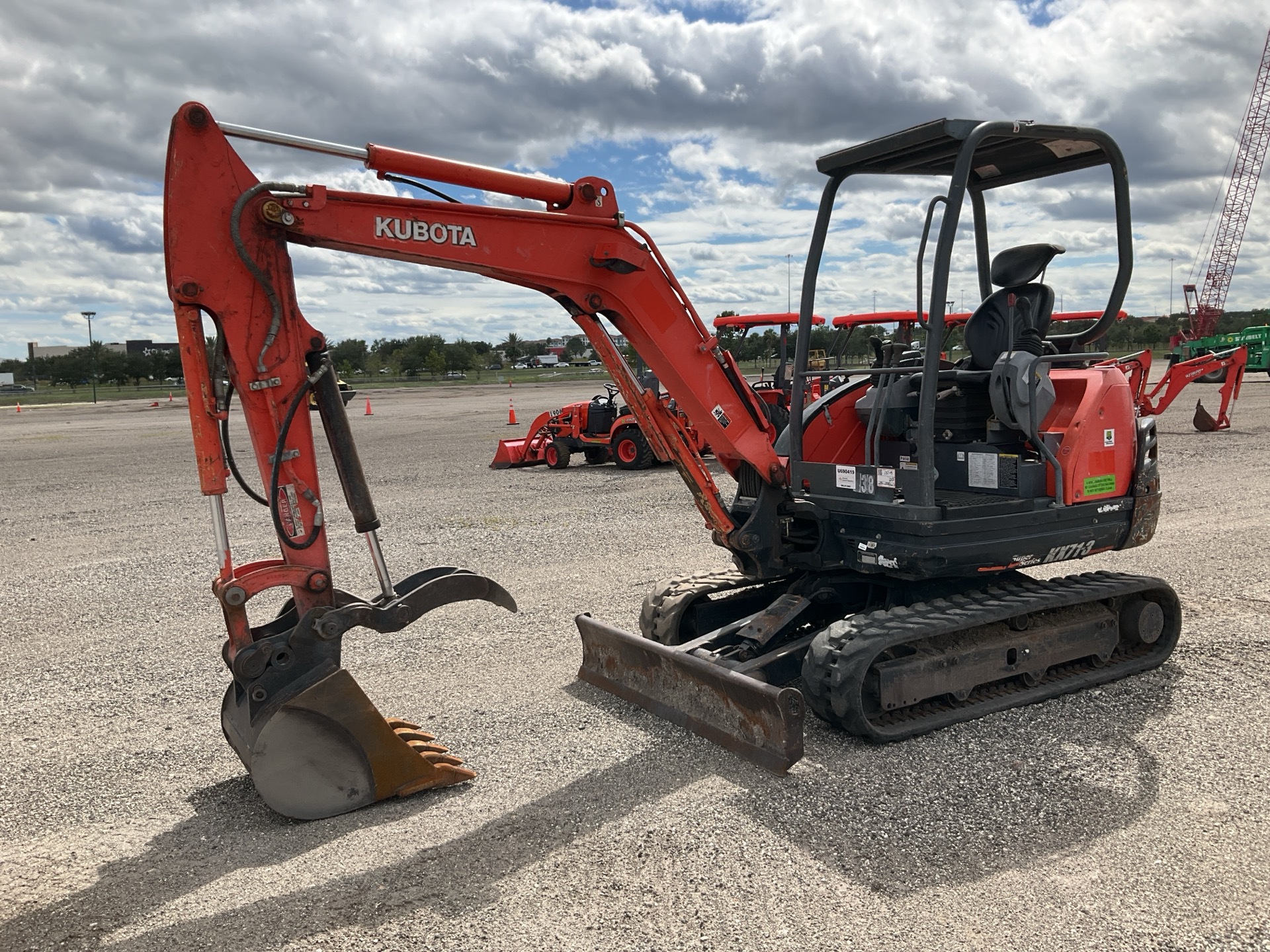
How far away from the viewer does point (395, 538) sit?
1128 cm

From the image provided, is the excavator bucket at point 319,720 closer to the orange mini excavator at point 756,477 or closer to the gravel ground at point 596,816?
the orange mini excavator at point 756,477

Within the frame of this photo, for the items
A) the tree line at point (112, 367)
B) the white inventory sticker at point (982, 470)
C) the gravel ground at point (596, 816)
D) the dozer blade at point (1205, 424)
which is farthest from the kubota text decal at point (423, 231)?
the tree line at point (112, 367)

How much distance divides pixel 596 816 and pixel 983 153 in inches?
174

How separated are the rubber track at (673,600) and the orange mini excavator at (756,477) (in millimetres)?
20

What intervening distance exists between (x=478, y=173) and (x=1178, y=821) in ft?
14.0

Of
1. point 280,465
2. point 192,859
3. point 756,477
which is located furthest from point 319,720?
point 756,477

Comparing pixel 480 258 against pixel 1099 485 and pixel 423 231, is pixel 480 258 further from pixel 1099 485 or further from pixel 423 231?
pixel 1099 485

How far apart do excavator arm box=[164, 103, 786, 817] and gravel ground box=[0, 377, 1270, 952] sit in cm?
31

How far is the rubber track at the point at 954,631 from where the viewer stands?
16.8ft

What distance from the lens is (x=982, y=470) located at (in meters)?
5.93

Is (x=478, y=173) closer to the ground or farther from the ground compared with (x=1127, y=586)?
farther from the ground

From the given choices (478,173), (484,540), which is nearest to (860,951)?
(478,173)

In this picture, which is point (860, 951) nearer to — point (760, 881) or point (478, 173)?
point (760, 881)

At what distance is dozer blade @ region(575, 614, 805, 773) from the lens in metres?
4.85
